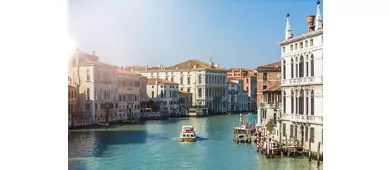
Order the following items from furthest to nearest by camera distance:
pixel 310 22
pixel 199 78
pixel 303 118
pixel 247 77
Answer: pixel 199 78, pixel 303 118, pixel 247 77, pixel 310 22

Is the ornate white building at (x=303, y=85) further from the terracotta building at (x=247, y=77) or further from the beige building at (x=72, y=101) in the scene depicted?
the beige building at (x=72, y=101)

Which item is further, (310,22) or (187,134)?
(187,134)

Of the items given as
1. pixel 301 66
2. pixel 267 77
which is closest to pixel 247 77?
pixel 267 77

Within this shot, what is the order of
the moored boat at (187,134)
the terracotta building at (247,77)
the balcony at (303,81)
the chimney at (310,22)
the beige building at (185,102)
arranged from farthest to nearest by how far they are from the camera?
the beige building at (185,102), the moored boat at (187,134), the terracotta building at (247,77), the balcony at (303,81), the chimney at (310,22)

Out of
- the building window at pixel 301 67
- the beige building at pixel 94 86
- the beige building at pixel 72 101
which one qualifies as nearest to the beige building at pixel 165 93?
the beige building at pixel 94 86

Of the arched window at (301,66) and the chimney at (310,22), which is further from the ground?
the chimney at (310,22)

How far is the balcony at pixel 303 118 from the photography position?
4.17 m

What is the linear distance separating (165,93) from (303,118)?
1.23 meters

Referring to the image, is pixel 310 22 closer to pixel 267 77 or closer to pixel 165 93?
pixel 267 77

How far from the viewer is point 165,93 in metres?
4.55

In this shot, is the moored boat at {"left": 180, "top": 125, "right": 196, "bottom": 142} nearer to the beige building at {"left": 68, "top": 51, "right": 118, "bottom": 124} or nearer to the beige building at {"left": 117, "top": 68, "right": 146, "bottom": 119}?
the beige building at {"left": 117, "top": 68, "right": 146, "bottom": 119}

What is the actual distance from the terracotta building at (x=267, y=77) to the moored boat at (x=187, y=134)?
25.4 inches
